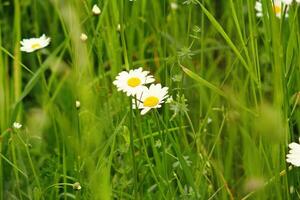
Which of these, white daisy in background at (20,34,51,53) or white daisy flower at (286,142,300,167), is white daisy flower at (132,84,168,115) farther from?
white daisy in background at (20,34,51,53)

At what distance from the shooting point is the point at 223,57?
6.54 ft

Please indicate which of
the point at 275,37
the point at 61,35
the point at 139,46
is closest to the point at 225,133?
the point at 139,46

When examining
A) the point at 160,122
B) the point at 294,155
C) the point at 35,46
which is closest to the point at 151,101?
the point at 160,122

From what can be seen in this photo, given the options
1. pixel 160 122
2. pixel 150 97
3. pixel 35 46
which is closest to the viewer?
pixel 150 97

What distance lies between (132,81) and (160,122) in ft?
0.41

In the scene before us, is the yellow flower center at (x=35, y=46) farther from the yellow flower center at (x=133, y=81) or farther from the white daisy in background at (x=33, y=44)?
the yellow flower center at (x=133, y=81)

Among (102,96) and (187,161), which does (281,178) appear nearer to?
(187,161)

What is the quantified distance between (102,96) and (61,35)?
647 millimetres

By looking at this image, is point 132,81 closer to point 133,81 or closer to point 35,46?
point 133,81

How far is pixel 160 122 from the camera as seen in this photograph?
1.47 meters

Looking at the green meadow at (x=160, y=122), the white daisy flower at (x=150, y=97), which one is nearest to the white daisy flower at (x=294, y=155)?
the green meadow at (x=160, y=122)

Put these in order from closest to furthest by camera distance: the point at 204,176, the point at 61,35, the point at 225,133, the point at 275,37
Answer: the point at 275,37
the point at 204,176
the point at 225,133
the point at 61,35

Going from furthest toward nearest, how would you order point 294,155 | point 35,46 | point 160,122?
1. point 35,46
2. point 160,122
3. point 294,155

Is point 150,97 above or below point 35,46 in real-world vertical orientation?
below
